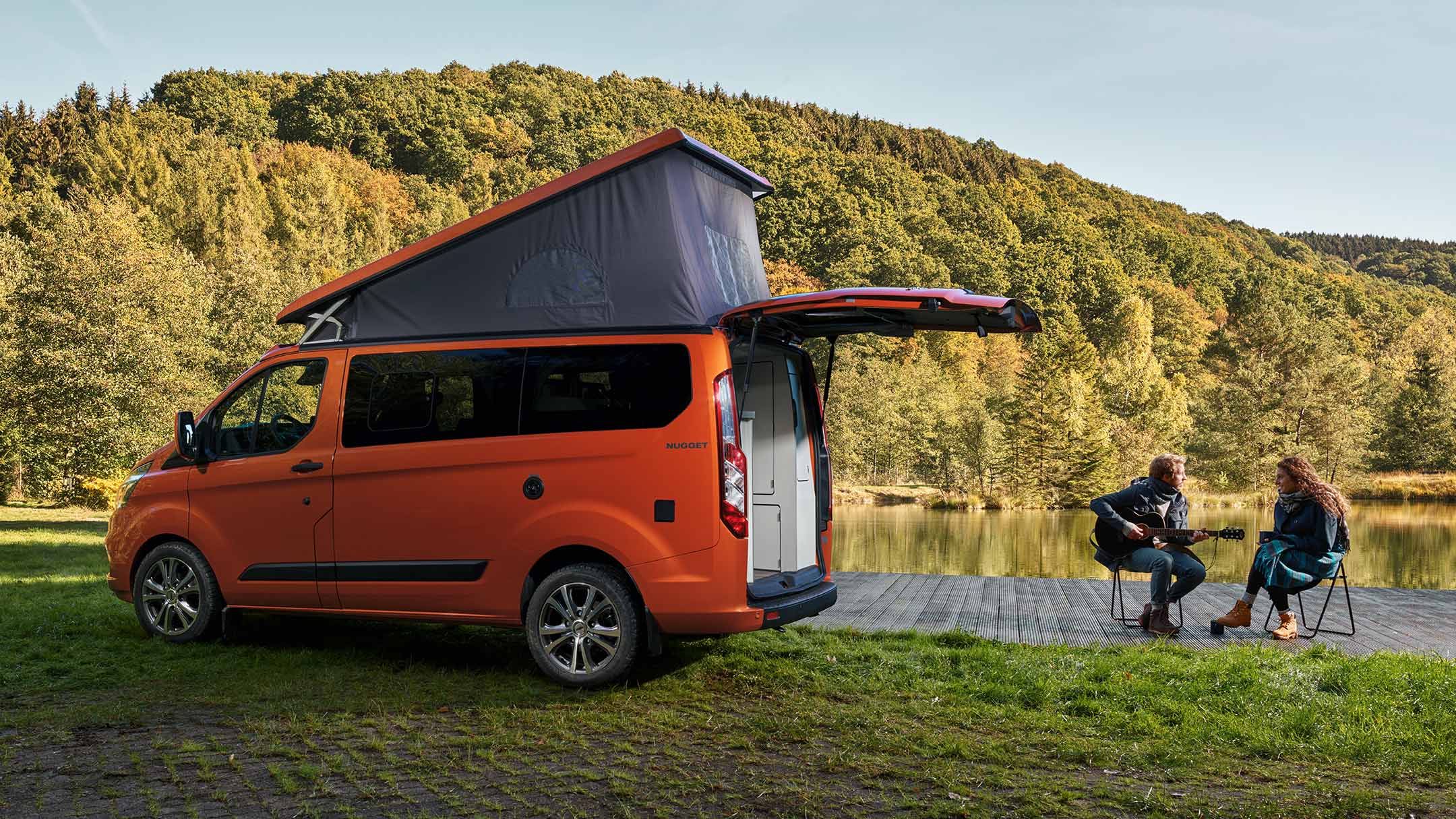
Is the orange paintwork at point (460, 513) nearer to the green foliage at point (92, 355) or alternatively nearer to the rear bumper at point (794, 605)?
the rear bumper at point (794, 605)

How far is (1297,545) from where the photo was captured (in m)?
7.60

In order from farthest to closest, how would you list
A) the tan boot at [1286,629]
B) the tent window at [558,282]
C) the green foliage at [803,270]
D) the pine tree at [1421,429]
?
1. the pine tree at [1421,429]
2. the green foliage at [803,270]
3. the tan boot at [1286,629]
4. the tent window at [558,282]

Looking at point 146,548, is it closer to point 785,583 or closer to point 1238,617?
point 785,583

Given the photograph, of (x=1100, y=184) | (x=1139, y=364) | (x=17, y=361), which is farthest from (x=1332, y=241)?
(x=17, y=361)

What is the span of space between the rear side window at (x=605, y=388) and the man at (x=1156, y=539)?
11.4 ft

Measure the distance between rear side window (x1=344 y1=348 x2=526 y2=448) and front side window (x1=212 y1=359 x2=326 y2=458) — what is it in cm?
36

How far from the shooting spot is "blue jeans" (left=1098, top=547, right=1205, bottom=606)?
7715mm

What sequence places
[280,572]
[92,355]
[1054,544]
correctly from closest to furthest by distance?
[280,572], [92,355], [1054,544]

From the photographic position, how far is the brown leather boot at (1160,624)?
764 centimetres

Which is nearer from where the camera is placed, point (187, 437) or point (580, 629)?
point (580, 629)

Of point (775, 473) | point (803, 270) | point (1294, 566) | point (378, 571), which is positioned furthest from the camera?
point (803, 270)

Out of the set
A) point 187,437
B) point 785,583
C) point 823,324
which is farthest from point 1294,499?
point 187,437

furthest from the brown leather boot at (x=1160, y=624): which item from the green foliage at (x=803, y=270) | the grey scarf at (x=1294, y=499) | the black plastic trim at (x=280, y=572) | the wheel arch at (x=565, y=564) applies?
the green foliage at (x=803, y=270)

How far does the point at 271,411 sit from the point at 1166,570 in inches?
243
